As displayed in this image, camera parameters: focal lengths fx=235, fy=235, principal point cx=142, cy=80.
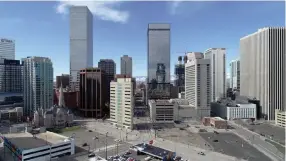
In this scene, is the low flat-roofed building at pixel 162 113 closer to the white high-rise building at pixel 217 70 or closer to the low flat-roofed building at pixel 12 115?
the low flat-roofed building at pixel 12 115

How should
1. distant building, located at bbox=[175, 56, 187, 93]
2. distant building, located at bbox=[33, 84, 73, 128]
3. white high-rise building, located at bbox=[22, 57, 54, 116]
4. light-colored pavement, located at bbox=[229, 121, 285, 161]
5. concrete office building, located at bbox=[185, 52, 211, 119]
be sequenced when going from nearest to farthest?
1. light-colored pavement, located at bbox=[229, 121, 285, 161]
2. distant building, located at bbox=[33, 84, 73, 128]
3. white high-rise building, located at bbox=[22, 57, 54, 116]
4. concrete office building, located at bbox=[185, 52, 211, 119]
5. distant building, located at bbox=[175, 56, 187, 93]

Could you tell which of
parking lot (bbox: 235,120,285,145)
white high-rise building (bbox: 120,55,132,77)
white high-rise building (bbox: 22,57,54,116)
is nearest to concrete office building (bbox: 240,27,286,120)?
parking lot (bbox: 235,120,285,145)

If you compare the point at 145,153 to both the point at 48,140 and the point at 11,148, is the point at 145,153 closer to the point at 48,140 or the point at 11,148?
the point at 48,140

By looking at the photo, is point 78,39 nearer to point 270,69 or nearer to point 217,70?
point 217,70

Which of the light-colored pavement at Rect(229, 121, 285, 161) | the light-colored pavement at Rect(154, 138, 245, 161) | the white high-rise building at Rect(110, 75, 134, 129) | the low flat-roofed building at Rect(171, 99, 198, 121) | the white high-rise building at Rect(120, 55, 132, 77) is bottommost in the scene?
the light-colored pavement at Rect(229, 121, 285, 161)

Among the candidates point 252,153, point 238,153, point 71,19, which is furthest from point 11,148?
point 71,19

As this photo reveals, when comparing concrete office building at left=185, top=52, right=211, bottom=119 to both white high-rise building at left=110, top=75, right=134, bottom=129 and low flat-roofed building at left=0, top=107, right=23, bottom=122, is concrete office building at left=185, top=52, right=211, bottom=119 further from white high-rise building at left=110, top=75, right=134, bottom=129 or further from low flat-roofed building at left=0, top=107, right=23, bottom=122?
low flat-roofed building at left=0, top=107, right=23, bottom=122

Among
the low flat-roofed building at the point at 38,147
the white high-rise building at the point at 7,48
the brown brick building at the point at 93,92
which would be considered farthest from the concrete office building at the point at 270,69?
the white high-rise building at the point at 7,48
